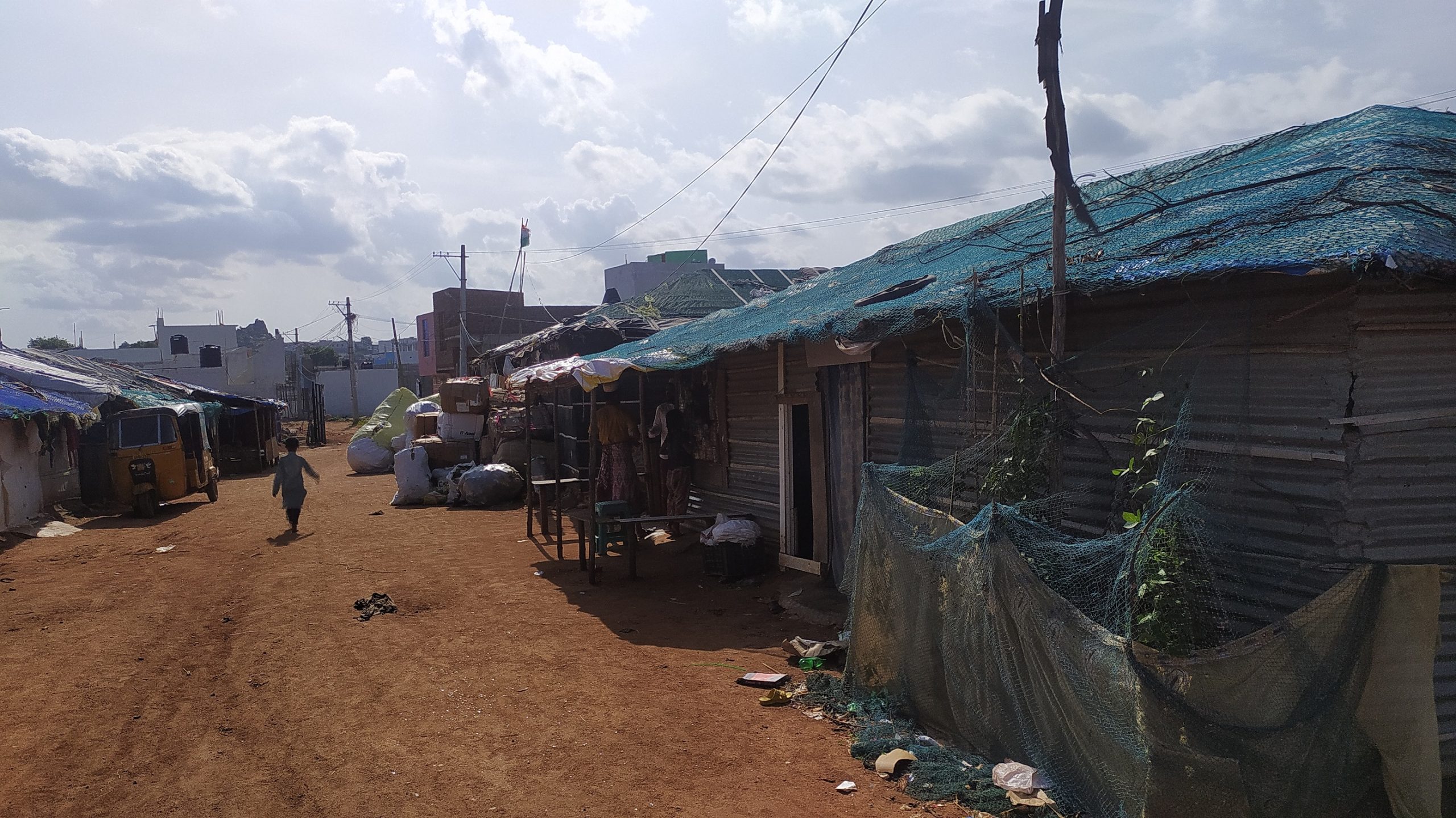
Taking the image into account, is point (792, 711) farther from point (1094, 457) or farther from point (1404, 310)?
point (1404, 310)

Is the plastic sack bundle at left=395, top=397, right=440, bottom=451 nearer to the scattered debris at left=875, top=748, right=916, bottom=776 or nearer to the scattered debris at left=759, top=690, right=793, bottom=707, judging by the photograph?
the scattered debris at left=759, top=690, right=793, bottom=707

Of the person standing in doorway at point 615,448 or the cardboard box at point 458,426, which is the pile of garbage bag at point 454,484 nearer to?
the cardboard box at point 458,426

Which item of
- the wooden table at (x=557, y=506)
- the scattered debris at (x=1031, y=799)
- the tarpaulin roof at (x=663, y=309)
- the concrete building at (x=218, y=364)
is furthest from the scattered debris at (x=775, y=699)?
the concrete building at (x=218, y=364)

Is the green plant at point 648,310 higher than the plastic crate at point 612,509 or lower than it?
higher

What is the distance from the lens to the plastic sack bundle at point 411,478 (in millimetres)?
18844

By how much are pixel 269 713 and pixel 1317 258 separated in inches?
282

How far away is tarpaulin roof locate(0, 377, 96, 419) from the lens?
1528 centimetres

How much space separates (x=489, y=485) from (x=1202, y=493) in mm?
15513

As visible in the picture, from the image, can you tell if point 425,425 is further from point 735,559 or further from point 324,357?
point 324,357

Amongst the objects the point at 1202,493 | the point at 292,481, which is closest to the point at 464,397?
the point at 292,481

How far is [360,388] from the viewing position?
57.8 meters

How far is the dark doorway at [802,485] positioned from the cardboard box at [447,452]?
11812 millimetres

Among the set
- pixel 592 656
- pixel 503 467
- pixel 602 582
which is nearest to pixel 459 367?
pixel 503 467

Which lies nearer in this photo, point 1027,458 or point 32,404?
point 1027,458
